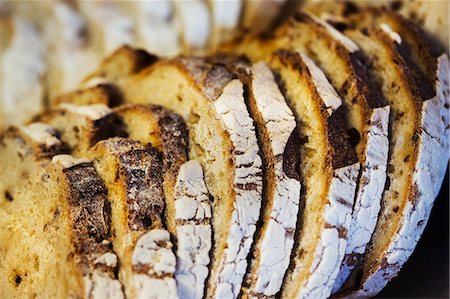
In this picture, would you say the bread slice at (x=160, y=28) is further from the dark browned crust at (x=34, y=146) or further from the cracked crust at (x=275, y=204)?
the cracked crust at (x=275, y=204)

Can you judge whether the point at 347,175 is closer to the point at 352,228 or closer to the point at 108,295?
the point at 352,228

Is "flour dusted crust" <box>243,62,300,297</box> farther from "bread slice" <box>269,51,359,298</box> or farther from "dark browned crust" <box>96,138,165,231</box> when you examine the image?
"dark browned crust" <box>96,138,165,231</box>

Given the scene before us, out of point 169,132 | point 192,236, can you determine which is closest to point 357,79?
point 169,132

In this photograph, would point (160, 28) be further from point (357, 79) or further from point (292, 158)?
point (292, 158)

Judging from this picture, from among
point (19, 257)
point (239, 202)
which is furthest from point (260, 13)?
point (19, 257)

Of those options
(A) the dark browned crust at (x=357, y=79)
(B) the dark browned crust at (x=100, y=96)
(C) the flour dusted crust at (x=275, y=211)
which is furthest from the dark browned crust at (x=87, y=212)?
(A) the dark browned crust at (x=357, y=79)

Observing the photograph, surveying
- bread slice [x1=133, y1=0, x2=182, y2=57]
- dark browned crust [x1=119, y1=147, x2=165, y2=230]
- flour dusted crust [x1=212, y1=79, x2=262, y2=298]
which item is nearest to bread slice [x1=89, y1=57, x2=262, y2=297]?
Result: flour dusted crust [x1=212, y1=79, x2=262, y2=298]

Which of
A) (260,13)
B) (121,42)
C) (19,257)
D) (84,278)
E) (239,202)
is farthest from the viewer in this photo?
(121,42)
